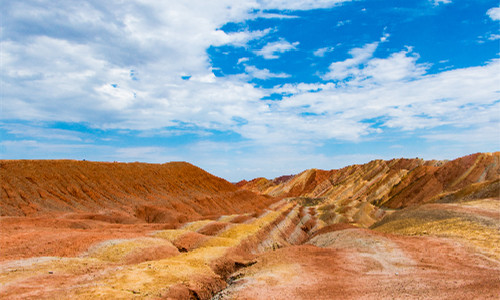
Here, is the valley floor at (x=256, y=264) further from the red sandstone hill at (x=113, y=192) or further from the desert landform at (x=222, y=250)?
the red sandstone hill at (x=113, y=192)

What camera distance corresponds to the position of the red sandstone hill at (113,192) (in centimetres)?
5044

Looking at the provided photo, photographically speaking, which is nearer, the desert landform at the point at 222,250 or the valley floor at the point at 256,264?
the valley floor at the point at 256,264

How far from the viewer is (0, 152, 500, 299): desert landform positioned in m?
15.8

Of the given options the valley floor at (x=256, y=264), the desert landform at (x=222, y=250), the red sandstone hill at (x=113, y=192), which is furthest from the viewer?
the red sandstone hill at (x=113, y=192)

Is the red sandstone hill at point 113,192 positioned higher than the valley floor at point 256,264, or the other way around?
the red sandstone hill at point 113,192

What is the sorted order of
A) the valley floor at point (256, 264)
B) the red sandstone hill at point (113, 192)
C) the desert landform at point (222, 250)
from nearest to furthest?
1. the valley floor at point (256, 264)
2. the desert landform at point (222, 250)
3. the red sandstone hill at point (113, 192)

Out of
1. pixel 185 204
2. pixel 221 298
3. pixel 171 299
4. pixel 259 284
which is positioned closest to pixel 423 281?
pixel 259 284

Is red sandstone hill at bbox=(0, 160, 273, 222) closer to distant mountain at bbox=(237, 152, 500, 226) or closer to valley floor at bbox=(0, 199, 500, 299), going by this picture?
valley floor at bbox=(0, 199, 500, 299)

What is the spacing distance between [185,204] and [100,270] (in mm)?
50441

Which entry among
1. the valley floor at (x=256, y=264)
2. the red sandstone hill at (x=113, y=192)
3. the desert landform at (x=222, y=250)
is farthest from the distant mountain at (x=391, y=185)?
the valley floor at (x=256, y=264)

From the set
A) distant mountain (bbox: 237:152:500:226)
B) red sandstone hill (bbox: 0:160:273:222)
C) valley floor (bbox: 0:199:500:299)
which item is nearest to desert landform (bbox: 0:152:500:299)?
valley floor (bbox: 0:199:500:299)

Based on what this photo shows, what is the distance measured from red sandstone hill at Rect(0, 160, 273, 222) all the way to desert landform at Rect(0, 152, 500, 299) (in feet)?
1.02

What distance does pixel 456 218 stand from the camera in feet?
111

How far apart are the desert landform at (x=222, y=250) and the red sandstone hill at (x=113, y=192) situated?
31 cm
